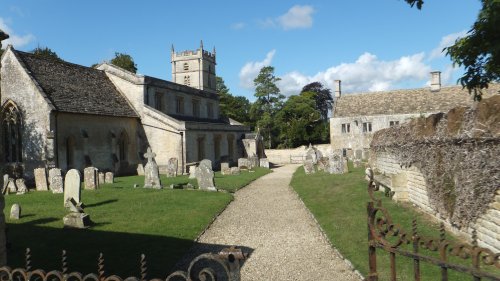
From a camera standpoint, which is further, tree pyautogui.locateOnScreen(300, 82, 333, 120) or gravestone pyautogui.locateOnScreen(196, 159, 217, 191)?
tree pyautogui.locateOnScreen(300, 82, 333, 120)

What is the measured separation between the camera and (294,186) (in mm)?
22453

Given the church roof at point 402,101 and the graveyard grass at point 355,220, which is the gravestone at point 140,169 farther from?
the church roof at point 402,101

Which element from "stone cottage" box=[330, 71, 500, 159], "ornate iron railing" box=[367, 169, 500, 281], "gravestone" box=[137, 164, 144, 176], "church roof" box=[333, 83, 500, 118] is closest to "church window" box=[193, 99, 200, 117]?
"gravestone" box=[137, 164, 144, 176]

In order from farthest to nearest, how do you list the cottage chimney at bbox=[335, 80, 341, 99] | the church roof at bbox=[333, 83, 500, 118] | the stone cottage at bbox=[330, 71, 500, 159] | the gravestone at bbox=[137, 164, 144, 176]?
the cottage chimney at bbox=[335, 80, 341, 99]
the stone cottage at bbox=[330, 71, 500, 159]
the church roof at bbox=[333, 83, 500, 118]
the gravestone at bbox=[137, 164, 144, 176]

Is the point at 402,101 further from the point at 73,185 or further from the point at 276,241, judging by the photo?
the point at 73,185

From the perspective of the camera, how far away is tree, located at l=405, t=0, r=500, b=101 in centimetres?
861

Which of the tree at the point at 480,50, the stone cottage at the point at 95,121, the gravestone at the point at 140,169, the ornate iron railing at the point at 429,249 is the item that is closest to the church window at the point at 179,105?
the stone cottage at the point at 95,121

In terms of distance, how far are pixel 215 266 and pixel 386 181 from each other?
33.5ft

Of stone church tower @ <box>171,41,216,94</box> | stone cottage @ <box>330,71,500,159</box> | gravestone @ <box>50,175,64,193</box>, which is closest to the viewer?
gravestone @ <box>50,175,64,193</box>

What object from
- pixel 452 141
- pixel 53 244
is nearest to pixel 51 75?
pixel 53 244

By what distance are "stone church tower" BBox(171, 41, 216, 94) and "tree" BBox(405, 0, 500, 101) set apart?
53760mm

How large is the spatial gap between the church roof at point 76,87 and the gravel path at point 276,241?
16671 mm

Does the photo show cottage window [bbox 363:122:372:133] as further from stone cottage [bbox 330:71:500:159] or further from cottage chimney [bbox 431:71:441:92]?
cottage chimney [bbox 431:71:441:92]

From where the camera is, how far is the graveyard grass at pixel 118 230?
8.59 metres
